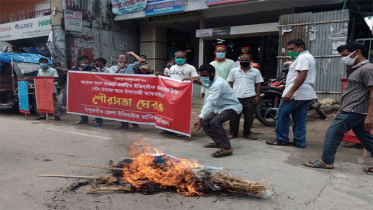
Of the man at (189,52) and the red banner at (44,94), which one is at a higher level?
the man at (189,52)

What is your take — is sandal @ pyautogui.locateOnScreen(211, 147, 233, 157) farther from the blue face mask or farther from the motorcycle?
the motorcycle

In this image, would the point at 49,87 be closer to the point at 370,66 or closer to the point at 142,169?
the point at 142,169

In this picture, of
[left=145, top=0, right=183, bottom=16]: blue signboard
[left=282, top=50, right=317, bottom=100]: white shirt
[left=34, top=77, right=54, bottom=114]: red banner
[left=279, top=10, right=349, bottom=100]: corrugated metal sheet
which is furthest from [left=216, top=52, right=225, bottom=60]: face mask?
[left=145, top=0, right=183, bottom=16]: blue signboard

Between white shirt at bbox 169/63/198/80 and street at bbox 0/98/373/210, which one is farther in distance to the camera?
white shirt at bbox 169/63/198/80

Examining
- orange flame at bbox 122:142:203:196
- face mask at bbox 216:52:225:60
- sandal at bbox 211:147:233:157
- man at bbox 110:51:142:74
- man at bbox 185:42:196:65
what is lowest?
sandal at bbox 211:147:233:157

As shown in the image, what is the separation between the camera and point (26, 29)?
13.3 metres

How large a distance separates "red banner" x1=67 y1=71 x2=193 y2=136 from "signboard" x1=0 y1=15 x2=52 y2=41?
21.3 feet

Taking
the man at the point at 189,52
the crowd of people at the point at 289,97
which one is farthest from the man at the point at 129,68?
the man at the point at 189,52

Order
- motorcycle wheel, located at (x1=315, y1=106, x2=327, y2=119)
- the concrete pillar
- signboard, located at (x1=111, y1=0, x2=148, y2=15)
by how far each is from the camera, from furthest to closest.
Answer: the concrete pillar
signboard, located at (x1=111, y1=0, x2=148, y2=15)
motorcycle wheel, located at (x1=315, y1=106, x2=327, y2=119)

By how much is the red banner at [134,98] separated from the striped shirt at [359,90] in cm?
262

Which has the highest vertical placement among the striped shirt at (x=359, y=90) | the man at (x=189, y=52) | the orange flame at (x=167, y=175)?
the man at (x=189, y=52)

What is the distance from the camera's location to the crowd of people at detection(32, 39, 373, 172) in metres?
3.58

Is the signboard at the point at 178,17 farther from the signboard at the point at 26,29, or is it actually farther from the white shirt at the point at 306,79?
the white shirt at the point at 306,79

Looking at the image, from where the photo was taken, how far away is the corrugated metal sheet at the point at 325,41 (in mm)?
7589
